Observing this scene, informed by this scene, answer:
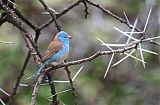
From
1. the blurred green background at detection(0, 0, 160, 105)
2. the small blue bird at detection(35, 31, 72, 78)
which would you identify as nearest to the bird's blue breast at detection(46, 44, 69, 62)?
the small blue bird at detection(35, 31, 72, 78)

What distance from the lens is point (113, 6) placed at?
6199 millimetres

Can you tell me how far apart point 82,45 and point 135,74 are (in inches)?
33.6

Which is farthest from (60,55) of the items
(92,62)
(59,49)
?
(92,62)

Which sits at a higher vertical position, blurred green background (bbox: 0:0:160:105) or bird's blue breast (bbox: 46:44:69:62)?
bird's blue breast (bbox: 46:44:69:62)

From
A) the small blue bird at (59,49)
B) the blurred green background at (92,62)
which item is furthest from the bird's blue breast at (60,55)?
the blurred green background at (92,62)

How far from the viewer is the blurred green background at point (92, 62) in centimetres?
559

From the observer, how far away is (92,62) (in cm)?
602

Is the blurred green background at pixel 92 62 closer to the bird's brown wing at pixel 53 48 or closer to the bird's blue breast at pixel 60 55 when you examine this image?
the bird's brown wing at pixel 53 48

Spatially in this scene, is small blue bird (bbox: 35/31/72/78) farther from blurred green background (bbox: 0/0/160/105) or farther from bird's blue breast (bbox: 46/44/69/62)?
blurred green background (bbox: 0/0/160/105)

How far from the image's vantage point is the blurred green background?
559 centimetres

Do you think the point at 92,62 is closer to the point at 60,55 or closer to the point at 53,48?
the point at 53,48

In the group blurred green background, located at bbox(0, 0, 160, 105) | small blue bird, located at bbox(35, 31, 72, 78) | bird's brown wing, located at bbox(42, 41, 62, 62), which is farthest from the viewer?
blurred green background, located at bbox(0, 0, 160, 105)

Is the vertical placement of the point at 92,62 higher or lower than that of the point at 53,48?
lower

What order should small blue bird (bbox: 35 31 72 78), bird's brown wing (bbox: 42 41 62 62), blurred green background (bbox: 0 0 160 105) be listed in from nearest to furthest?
small blue bird (bbox: 35 31 72 78)
bird's brown wing (bbox: 42 41 62 62)
blurred green background (bbox: 0 0 160 105)
